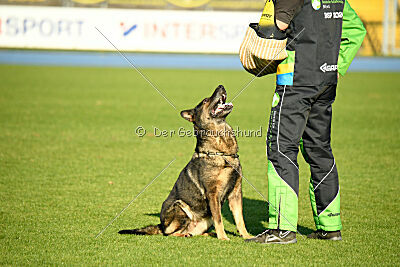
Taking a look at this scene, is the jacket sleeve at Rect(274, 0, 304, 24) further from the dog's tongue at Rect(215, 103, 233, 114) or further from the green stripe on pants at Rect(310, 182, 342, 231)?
the green stripe on pants at Rect(310, 182, 342, 231)

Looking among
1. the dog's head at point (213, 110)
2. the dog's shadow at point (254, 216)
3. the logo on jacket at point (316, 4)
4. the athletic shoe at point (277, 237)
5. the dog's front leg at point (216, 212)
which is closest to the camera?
the logo on jacket at point (316, 4)

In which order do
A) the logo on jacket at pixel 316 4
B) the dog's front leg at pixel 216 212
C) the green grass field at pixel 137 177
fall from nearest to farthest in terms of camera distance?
the logo on jacket at pixel 316 4 → the green grass field at pixel 137 177 → the dog's front leg at pixel 216 212

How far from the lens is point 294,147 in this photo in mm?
4824

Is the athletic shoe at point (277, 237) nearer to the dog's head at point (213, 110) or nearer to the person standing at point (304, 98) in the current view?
the person standing at point (304, 98)

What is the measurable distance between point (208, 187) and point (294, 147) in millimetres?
861

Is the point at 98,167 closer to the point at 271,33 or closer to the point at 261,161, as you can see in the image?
the point at 261,161

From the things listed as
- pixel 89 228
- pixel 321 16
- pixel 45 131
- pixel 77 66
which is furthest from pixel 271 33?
pixel 77 66

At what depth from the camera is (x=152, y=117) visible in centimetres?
1292

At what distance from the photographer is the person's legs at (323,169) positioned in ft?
16.3

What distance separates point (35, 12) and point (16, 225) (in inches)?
912

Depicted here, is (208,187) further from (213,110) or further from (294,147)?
(294,147)

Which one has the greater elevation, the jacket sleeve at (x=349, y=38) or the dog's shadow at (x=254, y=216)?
the jacket sleeve at (x=349, y=38)

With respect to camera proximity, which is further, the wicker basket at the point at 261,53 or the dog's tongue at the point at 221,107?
the dog's tongue at the point at 221,107

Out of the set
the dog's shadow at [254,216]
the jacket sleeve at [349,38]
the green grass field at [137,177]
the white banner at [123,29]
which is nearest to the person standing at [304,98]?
the jacket sleeve at [349,38]
